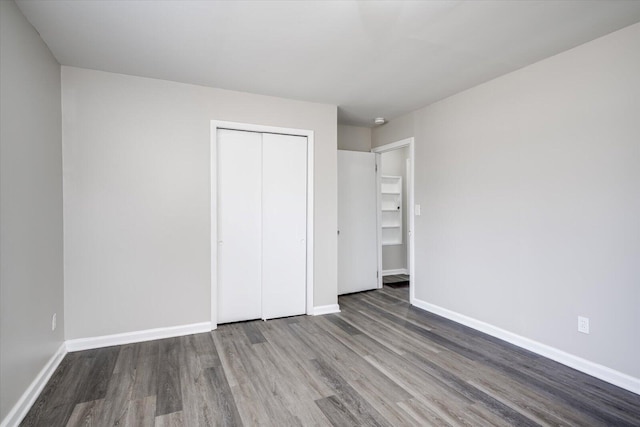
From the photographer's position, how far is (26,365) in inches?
81.9

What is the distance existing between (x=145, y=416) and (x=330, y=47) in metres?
2.91

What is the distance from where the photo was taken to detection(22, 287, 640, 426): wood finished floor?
1966 millimetres

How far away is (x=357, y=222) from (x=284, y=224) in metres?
1.43

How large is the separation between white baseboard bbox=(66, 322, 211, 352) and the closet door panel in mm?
292

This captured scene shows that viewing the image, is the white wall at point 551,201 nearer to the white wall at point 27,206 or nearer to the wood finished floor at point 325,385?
the wood finished floor at point 325,385

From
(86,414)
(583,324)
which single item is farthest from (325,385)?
(583,324)

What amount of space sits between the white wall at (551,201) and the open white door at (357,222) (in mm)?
1225

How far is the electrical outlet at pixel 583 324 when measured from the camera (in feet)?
8.20

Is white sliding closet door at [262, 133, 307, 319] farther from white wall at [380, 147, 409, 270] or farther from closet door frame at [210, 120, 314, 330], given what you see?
white wall at [380, 147, 409, 270]

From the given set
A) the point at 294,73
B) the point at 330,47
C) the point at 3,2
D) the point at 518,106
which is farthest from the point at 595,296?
the point at 3,2

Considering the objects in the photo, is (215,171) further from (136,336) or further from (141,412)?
(141,412)

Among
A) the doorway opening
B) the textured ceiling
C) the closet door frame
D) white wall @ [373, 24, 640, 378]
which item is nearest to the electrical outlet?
white wall @ [373, 24, 640, 378]

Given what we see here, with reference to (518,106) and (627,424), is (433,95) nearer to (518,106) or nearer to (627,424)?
(518,106)

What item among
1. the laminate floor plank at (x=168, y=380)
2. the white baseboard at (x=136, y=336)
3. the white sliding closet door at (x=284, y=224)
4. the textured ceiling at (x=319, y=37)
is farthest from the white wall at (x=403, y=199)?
the laminate floor plank at (x=168, y=380)
